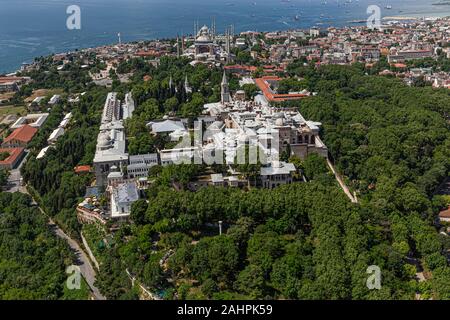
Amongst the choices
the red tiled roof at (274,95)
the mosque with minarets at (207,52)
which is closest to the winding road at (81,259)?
the red tiled roof at (274,95)

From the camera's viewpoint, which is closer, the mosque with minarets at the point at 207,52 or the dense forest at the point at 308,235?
the dense forest at the point at 308,235

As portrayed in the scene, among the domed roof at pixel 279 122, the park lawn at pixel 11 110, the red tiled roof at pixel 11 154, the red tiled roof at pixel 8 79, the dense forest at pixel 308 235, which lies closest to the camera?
the dense forest at pixel 308 235

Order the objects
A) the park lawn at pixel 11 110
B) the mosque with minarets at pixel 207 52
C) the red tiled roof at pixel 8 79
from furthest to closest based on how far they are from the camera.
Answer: the red tiled roof at pixel 8 79, the mosque with minarets at pixel 207 52, the park lawn at pixel 11 110

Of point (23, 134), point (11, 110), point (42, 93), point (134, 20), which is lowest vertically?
point (23, 134)

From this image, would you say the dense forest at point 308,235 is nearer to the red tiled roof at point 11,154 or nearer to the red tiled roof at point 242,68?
the red tiled roof at point 11,154

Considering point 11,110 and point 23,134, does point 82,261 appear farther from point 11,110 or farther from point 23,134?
point 11,110

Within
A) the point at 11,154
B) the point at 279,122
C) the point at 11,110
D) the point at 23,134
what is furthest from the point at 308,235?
the point at 11,110
